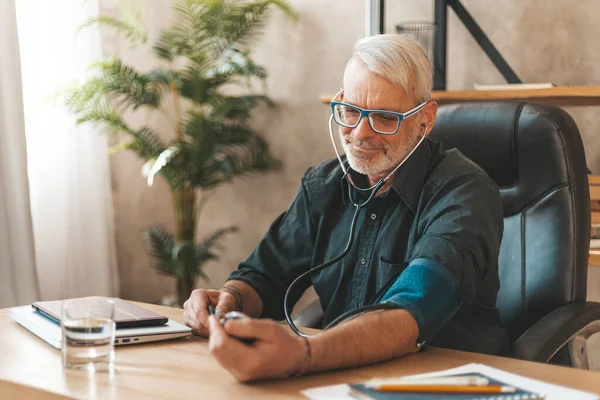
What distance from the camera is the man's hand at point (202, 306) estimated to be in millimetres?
1360

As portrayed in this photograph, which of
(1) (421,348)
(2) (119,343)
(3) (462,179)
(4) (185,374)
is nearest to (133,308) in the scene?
(2) (119,343)

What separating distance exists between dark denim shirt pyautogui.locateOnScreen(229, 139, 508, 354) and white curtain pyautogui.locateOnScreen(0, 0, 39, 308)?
159 cm

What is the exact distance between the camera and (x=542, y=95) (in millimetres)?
2396

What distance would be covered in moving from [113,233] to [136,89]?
2.63ft

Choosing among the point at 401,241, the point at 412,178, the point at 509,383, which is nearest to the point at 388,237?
the point at 401,241

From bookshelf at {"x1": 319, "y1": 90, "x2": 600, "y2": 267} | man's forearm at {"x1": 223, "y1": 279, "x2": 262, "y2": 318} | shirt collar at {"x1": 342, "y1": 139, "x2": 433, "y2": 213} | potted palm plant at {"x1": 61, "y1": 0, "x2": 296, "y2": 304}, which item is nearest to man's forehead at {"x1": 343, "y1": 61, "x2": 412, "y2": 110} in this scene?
shirt collar at {"x1": 342, "y1": 139, "x2": 433, "y2": 213}

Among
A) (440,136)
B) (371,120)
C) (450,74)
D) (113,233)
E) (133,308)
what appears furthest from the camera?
(113,233)

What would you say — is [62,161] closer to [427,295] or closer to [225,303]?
[225,303]

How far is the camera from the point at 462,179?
150 centimetres

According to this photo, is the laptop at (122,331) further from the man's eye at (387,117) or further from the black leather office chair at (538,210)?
the black leather office chair at (538,210)

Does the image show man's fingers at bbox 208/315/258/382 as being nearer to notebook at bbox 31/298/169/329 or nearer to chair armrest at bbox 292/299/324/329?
notebook at bbox 31/298/169/329

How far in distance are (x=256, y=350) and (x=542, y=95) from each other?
1.69 m

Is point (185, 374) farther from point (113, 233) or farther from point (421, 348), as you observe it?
point (113, 233)

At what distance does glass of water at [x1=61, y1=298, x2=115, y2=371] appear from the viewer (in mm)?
1091
